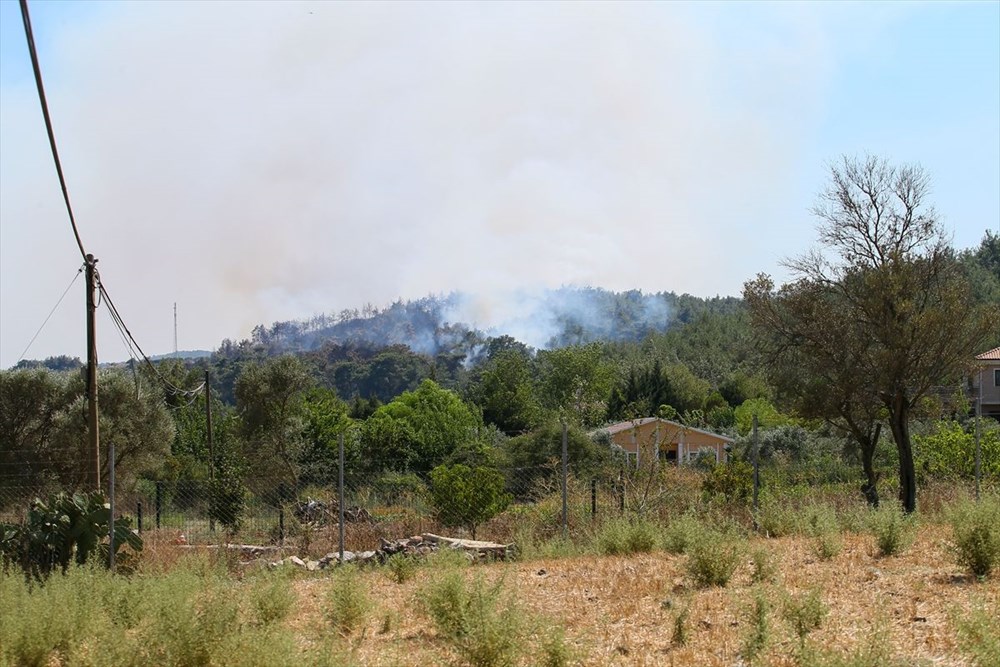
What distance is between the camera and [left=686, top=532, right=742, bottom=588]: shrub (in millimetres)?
9266

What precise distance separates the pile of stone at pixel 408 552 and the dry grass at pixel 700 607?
159cm

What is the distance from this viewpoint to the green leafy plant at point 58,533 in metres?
12.4

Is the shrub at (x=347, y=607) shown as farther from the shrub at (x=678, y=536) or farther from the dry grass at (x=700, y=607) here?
the shrub at (x=678, y=536)

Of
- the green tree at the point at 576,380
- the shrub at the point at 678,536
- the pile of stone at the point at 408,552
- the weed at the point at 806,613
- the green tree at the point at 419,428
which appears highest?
the green tree at the point at 576,380

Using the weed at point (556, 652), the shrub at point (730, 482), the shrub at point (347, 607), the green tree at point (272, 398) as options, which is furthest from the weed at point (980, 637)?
the green tree at point (272, 398)

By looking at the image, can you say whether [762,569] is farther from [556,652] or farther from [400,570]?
[400,570]

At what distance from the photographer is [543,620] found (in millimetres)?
7039

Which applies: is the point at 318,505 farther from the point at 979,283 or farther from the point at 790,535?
the point at 979,283

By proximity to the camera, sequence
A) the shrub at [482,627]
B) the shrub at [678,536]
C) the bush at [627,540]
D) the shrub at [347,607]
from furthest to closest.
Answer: the bush at [627,540] < the shrub at [678,536] < the shrub at [347,607] < the shrub at [482,627]

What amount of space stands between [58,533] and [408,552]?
4.36 m

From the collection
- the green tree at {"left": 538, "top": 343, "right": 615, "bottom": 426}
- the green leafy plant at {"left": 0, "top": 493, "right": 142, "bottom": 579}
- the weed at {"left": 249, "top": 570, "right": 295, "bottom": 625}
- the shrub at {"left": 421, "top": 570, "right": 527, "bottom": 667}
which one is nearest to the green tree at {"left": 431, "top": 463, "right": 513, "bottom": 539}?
the green leafy plant at {"left": 0, "top": 493, "right": 142, "bottom": 579}

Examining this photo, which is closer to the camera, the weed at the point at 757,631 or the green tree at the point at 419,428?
the weed at the point at 757,631

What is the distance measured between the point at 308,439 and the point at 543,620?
3208 centimetres

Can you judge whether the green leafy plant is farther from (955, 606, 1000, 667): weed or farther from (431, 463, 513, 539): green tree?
(955, 606, 1000, 667): weed
